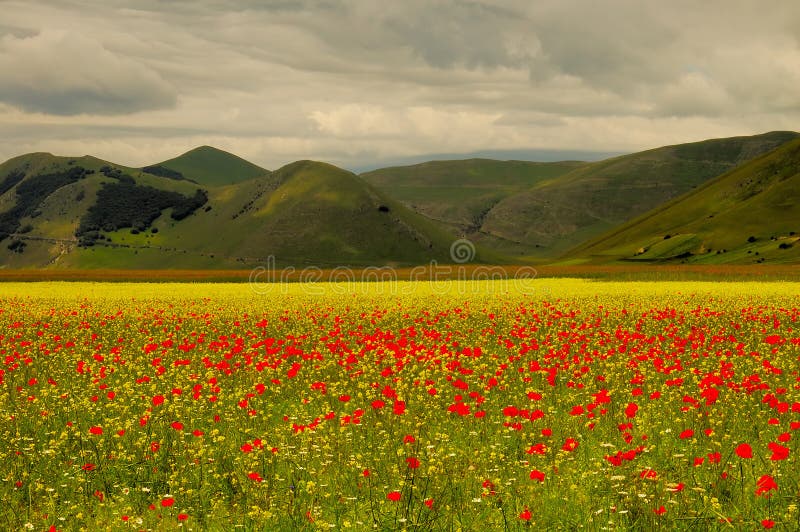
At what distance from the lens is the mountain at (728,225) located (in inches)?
4779

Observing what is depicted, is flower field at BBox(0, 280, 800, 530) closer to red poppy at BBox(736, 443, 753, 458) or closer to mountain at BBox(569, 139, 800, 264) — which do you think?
red poppy at BBox(736, 443, 753, 458)

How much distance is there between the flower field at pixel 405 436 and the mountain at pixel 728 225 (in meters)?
100

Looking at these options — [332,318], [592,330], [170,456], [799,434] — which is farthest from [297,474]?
[332,318]

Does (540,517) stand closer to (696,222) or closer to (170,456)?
(170,456)

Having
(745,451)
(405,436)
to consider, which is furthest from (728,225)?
(745,451)

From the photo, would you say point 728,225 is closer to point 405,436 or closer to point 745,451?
point 405,436

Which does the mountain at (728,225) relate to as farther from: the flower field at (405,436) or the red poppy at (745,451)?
the red poppy at (745,451)

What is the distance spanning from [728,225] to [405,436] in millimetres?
152907

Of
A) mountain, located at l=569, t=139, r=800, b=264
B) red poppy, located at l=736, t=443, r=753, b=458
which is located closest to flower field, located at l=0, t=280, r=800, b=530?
red poppy, located at l=736, t=443, r=753, b=458

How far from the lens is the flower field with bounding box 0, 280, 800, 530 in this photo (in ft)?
23.6

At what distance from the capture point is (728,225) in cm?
14188

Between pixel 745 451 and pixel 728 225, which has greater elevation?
pixel 728 225

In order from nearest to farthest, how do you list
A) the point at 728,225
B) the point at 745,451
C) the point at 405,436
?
the point at 745,451 → the point at 405,436 → the point at 728,225

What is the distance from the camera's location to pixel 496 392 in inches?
510
